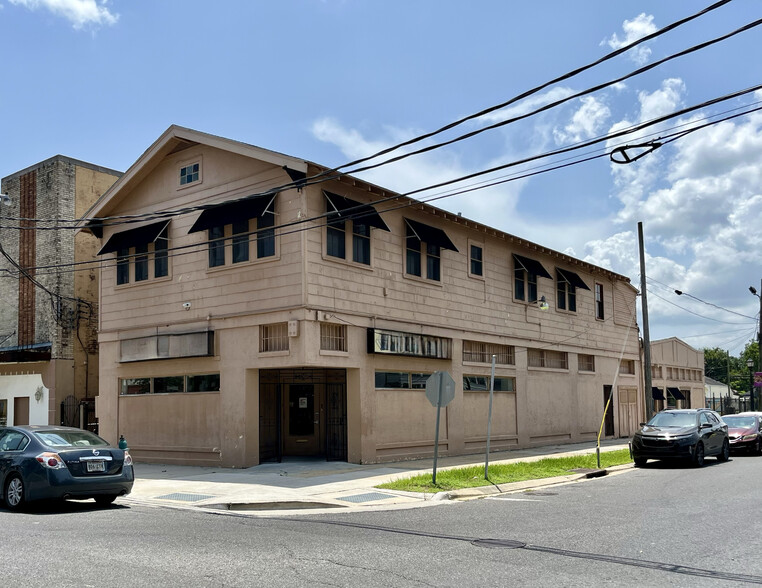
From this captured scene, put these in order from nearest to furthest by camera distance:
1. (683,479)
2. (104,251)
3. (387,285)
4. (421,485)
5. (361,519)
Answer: (361,519) < (421,485) < (683,479) < (387,285) < (104,251)

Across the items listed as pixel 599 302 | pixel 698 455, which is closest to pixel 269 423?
pixel 698 455

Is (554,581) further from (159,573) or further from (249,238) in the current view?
(249,238)

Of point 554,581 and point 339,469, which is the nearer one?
point 554,581

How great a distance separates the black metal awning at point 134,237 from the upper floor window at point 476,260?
9877mm

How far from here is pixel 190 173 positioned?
2267 cm

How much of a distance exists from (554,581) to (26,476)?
8983 millimetres

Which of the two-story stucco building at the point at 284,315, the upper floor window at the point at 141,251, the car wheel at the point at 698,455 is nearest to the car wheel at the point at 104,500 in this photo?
the two-story stucco building at the point at 284,315

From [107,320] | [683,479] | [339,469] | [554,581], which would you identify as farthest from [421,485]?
[107,320]

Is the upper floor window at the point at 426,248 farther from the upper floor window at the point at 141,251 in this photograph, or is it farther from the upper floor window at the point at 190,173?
the upper floor window at the point at 141,251

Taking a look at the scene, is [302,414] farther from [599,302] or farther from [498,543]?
[599,302]

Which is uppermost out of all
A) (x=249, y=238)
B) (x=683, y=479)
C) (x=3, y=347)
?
(x=249, y=238)

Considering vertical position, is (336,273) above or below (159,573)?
above

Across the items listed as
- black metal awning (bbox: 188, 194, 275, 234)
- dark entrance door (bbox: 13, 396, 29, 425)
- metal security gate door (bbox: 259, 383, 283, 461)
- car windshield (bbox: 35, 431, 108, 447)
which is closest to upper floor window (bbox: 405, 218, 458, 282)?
black metal awning (bbox: 188, 194, 275, 234)

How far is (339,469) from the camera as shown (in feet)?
62.8
